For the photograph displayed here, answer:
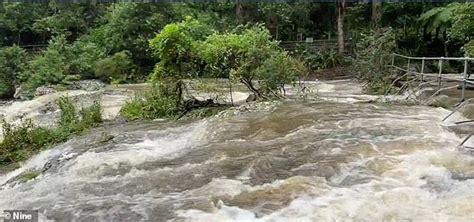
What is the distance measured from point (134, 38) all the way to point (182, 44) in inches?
502

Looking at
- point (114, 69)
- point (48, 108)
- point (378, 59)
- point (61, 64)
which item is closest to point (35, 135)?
point (48, 108)

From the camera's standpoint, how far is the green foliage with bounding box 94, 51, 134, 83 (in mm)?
22562

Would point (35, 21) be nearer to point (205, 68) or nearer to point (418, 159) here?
point (205, 68)

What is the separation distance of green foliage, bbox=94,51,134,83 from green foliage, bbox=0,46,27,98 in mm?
3379

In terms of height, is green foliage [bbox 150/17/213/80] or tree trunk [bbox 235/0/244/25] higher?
tree trunk [bbox 235/0/244/25]

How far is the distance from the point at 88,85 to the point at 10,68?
4.09 m

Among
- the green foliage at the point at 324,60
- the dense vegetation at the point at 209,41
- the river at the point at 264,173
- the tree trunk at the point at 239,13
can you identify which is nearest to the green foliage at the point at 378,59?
the dense vegetation at the point at 209,41

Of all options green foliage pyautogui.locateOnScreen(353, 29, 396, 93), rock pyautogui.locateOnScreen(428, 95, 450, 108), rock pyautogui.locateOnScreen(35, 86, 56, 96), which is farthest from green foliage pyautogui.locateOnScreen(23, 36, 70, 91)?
rock pyautogui.locateOnScreen(428, 95, 450, 108)

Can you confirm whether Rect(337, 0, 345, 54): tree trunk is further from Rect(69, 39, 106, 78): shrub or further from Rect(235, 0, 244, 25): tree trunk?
Rect(69, 39, 106, 78): shrub

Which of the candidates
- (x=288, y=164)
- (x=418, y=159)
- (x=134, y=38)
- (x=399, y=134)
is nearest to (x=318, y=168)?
(x=288, y=164)

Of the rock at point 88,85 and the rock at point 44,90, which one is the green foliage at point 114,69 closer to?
the rock at point 88,85

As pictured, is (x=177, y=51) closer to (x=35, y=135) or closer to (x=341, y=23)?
(x=35, y=135)

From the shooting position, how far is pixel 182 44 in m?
12.1

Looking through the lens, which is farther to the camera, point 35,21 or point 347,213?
point 35,21
